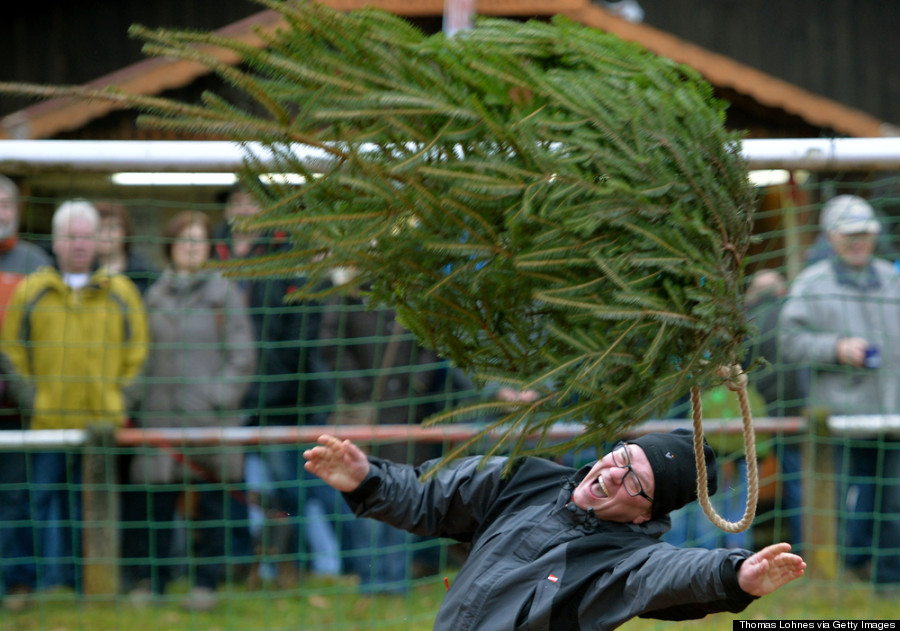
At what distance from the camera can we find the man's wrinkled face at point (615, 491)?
8.58 ft

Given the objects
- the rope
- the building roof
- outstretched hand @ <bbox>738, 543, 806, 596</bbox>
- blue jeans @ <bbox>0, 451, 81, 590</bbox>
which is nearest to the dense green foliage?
the rope

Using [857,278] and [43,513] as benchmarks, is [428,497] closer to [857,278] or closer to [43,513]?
[43,513]

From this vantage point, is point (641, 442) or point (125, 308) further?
point (125, 308)

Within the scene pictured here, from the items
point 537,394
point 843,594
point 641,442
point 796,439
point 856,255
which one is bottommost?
point 843,594

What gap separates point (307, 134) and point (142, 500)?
3290 mm

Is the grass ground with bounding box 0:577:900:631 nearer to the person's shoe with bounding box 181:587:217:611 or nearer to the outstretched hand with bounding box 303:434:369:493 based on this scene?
the person's shoe with bounding box 181:587:217:611

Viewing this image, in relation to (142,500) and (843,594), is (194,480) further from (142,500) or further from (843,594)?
(843,594)

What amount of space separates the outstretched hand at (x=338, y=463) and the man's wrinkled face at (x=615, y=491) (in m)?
0.60

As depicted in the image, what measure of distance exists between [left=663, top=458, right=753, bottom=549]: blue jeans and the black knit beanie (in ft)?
7.73

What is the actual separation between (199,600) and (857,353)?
323cm

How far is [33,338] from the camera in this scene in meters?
4.58

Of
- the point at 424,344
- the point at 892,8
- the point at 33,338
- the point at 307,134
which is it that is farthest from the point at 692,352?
the point at 892,8

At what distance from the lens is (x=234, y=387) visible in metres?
4.88

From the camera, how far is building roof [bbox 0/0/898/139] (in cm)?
652
